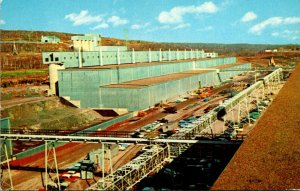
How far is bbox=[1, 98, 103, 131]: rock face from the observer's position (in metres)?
42.2

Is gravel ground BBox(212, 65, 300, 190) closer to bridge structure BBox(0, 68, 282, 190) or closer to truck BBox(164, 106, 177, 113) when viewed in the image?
bridge structure BBox(0, 68, 282, 190)

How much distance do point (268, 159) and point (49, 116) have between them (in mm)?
36044

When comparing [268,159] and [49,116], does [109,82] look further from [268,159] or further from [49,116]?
[268,159]

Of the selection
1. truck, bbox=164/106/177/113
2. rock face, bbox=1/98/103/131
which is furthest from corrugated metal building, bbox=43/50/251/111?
truck, bbox=164/106/177/113

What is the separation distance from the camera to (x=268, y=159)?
13.7 metres

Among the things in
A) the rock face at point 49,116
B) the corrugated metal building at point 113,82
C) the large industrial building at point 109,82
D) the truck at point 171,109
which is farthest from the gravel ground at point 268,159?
the truck at point 171,109

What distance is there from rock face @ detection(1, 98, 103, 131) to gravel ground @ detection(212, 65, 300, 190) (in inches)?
1138

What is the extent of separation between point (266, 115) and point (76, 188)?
14309mm

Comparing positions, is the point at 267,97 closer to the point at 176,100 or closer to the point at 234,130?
the point at 176,100

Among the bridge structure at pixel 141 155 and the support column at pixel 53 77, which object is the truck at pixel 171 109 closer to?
the support column at pixel 53 77

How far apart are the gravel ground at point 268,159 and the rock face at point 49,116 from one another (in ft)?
94.8

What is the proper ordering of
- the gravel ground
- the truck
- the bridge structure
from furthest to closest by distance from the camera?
1. the truck
2. the bridge structure
3. the gravel ground

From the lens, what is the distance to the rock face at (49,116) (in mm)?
42219

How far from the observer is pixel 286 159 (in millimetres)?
13602
